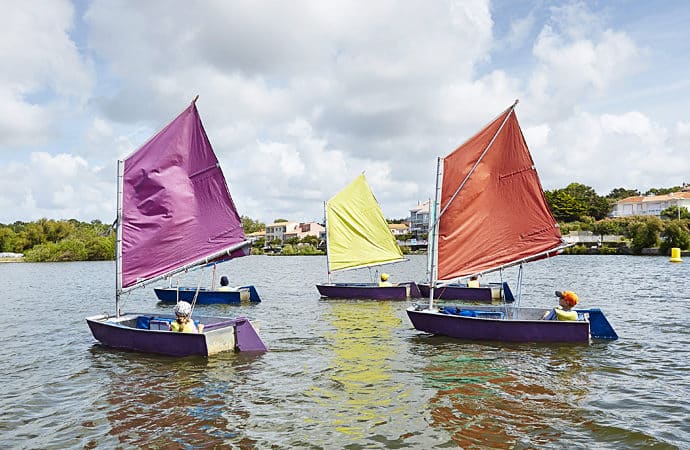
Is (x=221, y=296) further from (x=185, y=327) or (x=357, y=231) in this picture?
(x=185, y=327)

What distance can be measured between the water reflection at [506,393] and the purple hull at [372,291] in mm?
13190

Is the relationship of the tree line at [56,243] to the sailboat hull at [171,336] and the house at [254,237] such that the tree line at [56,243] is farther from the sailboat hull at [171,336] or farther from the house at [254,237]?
the sailboat hull at [171,336]

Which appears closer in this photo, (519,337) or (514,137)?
(519,337)

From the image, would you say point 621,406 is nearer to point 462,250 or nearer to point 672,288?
point 462,250

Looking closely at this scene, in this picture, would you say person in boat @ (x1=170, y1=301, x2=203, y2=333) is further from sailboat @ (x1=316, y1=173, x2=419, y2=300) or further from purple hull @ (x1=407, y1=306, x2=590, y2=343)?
sailboat @ (x1=316, y1=173, x2=419, y2=300)

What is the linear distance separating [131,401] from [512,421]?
26.7ft

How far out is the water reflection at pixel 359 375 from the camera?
417 inches

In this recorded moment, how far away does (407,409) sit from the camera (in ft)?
36.5

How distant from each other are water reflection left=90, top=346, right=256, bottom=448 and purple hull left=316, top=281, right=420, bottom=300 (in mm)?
15499

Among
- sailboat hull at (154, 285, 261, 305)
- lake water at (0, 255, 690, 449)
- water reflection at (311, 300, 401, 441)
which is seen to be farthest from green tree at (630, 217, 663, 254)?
water reflection at (311, 300, 401, 441)

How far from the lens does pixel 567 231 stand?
106 metres

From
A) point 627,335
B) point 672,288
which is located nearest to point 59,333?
point 627,335

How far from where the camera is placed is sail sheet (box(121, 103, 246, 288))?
16.6m

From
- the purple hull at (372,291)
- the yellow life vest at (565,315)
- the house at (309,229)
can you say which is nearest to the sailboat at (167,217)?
the yellow life vest at (565,315)
